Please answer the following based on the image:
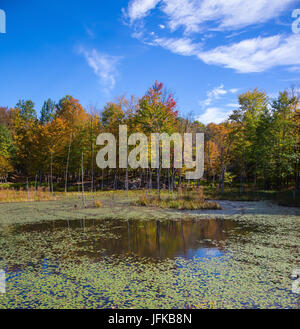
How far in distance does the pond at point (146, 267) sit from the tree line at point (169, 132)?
9.91m

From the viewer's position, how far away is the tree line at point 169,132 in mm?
16672

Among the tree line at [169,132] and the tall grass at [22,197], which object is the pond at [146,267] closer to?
the tall grass at [22,197]

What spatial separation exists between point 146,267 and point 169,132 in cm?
1264

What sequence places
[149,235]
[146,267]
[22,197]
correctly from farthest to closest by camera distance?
[22,197] < [149,235] < [146,267]

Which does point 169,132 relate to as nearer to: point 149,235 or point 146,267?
point 149,235

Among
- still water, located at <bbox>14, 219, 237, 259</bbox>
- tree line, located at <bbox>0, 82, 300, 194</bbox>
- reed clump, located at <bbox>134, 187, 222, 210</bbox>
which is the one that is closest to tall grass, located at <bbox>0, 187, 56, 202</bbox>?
tree line, located at <bbox>0, 82, 300, 194</bbox>

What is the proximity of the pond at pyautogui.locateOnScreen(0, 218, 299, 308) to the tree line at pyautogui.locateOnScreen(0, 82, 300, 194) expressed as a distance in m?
9.91

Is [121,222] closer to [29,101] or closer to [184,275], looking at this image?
[184,275]

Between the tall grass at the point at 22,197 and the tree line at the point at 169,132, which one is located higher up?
the tree line at the point at 169,132

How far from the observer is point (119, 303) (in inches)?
129

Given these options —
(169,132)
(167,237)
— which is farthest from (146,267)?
(169,132)

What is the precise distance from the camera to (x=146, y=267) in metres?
4.57

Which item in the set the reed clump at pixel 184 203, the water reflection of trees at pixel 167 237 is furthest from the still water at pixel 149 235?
the reed clump at pixel 184 203
